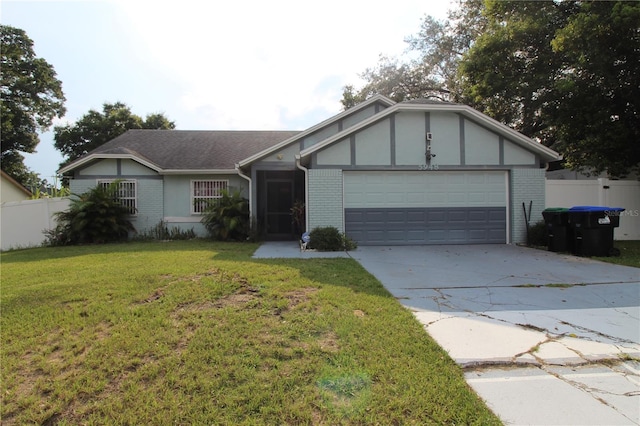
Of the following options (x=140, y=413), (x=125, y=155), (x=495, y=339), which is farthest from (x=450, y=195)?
(x=125, y=155)

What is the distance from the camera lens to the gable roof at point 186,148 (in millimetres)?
12376

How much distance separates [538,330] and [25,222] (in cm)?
1529

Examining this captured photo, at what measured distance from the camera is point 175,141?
1534cm

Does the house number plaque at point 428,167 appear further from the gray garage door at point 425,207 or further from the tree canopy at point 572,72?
the tree canopy at point 572,72

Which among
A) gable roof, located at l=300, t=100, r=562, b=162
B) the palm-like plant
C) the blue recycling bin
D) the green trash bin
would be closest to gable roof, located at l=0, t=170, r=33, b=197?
the palm-like plant

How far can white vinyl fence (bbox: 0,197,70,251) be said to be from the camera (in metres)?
11.1

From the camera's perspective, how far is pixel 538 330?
3.55m

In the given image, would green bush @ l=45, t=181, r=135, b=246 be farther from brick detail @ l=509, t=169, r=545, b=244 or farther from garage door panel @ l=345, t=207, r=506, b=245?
brick detail @ l=509, t=169, r=545, b=244

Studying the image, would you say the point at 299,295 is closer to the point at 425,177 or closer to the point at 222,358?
the point at 222,358

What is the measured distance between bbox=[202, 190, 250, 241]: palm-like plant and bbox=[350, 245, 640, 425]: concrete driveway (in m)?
5.80

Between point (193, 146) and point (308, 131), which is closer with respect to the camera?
point (308, 131)

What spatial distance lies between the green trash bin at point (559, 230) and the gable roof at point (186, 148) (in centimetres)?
1076

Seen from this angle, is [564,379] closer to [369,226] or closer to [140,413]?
[140,413]

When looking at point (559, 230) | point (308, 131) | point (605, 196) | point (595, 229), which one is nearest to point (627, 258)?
point (595, 229)
